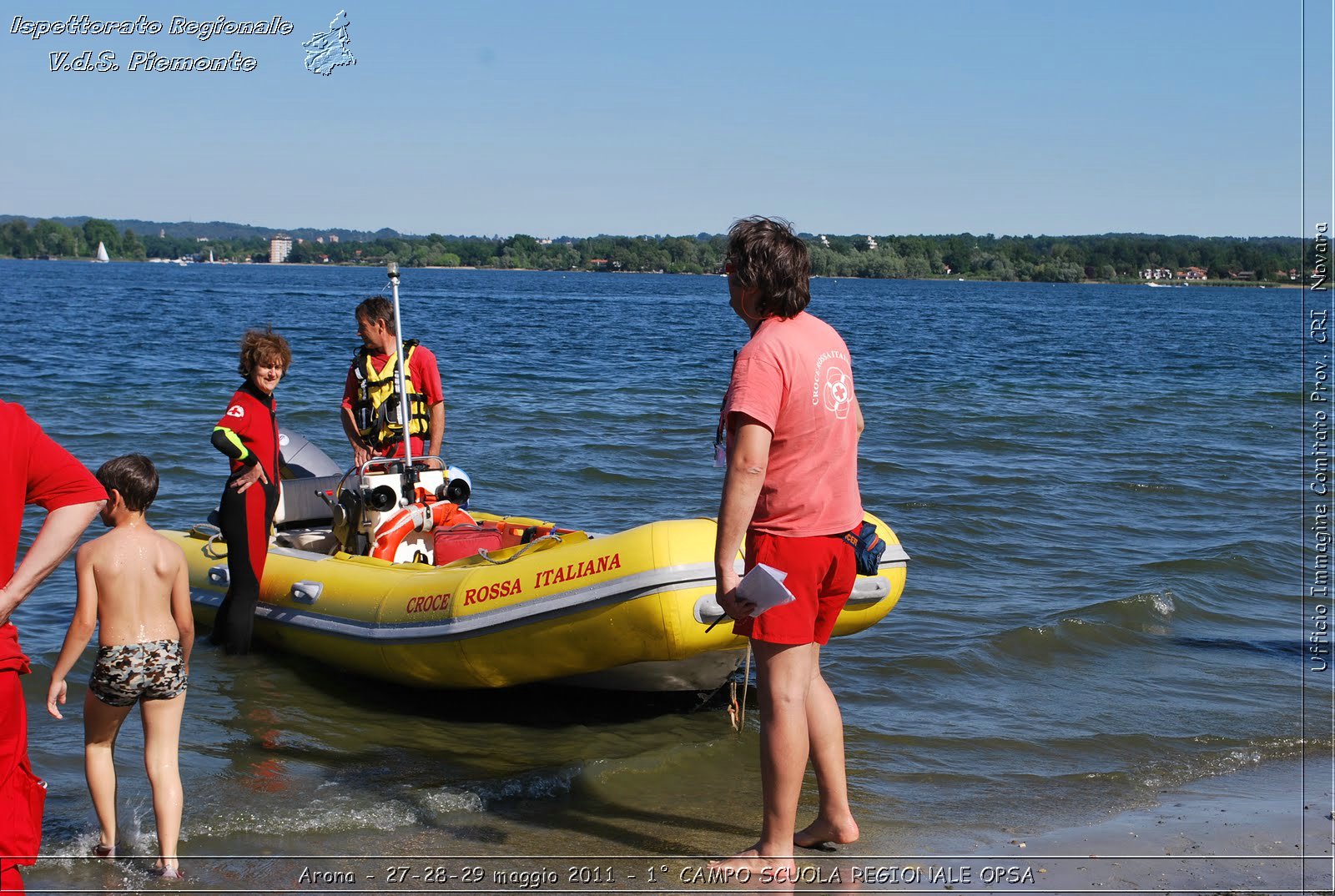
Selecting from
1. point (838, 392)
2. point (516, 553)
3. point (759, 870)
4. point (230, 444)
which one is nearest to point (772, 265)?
point (838, 392)

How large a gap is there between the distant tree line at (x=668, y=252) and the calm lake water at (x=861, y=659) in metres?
88.2

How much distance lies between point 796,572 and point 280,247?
14876 cm

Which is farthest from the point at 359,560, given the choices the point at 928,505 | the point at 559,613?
the point at 928,505

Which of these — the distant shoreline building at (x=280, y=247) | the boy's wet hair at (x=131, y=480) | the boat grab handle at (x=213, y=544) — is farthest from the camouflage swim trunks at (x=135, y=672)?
the distant shoreline building at (x=280, y=247)

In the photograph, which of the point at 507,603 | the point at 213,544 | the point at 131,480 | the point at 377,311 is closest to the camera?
the point at 131,480

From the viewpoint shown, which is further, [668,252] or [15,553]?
[668,252]

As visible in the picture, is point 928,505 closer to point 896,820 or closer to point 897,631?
point 897,631

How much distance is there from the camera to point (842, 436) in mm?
3469

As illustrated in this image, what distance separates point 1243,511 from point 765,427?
8881 mm

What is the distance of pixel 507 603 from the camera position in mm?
5098

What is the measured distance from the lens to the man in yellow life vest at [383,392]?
6.43m

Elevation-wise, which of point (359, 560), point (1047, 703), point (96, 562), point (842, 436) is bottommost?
point (1047, 703)

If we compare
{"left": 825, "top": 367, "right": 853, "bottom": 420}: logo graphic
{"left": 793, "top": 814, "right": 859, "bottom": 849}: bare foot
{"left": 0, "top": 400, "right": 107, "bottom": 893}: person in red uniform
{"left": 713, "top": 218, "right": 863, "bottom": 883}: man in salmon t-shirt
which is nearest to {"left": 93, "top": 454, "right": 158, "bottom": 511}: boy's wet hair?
{"left": 0, "top": 400, "right": 107, "bottom": 893}: person in red uniform

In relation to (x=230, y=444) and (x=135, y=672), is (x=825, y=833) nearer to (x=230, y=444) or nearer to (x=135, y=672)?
(x=135, y=672)
